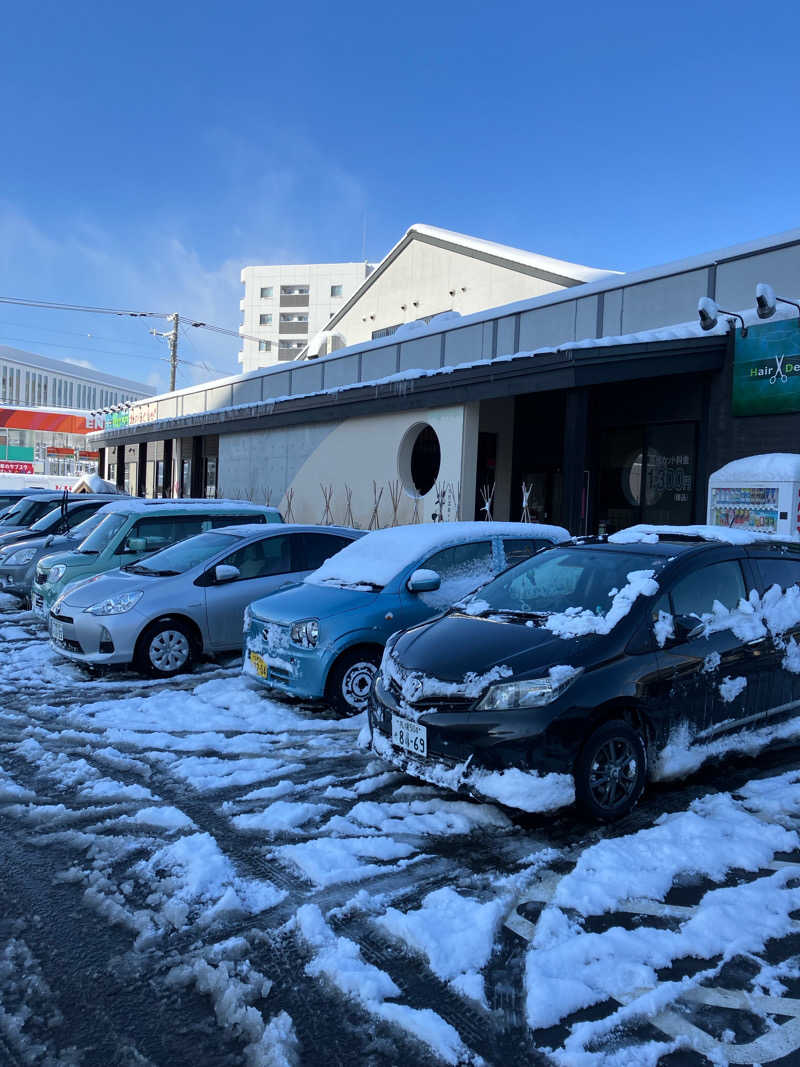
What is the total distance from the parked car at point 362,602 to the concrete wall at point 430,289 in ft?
63.3

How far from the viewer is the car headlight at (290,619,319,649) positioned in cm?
664

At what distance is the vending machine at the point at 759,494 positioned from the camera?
1050 cm

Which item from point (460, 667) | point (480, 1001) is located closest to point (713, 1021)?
point (480, 1001)

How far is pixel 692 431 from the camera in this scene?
13719 millimetres

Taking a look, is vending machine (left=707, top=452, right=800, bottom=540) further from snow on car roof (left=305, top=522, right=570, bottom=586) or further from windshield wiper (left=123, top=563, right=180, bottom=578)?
windshield wiper (left=123, top=563, right=180, bottom=578)

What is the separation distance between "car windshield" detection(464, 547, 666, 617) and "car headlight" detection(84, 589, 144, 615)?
12.7ft

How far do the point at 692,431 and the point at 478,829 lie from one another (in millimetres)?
10768

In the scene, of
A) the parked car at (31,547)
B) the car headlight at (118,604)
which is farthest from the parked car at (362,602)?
the parked car at (31,547)

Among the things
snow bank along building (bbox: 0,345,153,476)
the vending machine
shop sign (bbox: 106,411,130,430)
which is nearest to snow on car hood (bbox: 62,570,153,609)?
the vending machine

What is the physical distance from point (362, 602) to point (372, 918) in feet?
11.5

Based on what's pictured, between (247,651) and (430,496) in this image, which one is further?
(430,496)

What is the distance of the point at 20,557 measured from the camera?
1263cm

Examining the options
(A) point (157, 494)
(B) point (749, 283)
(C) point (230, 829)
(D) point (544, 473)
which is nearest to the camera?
(C) point (230, 829)

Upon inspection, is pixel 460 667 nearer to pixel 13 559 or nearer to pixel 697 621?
pixel 697 621
